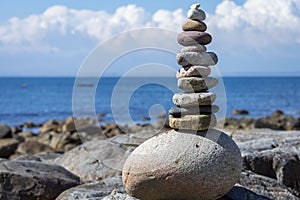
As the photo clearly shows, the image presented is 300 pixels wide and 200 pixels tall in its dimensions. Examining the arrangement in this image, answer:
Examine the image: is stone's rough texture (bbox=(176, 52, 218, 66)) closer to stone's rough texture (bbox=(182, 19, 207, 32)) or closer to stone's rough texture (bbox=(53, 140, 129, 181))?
stone's rough texture (bbox=(182, 19, 207, 32))

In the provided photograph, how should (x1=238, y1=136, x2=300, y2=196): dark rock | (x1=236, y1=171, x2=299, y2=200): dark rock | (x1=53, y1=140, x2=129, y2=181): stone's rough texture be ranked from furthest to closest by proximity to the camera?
(x1=53, y1=140, x2=129, y2=181): stone's rough texture
(x1=238, y1=136, x2=300, y2=196): dark rock
(x1=236, y1=171, x2=299, y2=200): dark rock

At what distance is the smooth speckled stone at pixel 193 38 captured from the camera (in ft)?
19.9

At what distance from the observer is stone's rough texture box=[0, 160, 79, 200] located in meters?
7.37

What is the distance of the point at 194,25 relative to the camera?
613cm

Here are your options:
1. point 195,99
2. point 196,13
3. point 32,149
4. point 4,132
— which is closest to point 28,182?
point 195,99

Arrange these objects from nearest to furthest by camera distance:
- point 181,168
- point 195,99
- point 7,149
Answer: point 181,168 → point 195,99 → point 7,149

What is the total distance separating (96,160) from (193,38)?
3.86 m

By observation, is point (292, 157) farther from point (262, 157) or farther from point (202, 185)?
point (202, 185)

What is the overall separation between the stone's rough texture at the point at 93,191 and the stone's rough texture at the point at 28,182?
893 millimetres

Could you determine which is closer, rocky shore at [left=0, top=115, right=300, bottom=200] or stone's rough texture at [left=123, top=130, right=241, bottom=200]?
stone's rough texture at [left=123, top=130, right=241, bottom=200]

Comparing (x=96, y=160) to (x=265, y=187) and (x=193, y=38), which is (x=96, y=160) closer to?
(x=265, y=187)

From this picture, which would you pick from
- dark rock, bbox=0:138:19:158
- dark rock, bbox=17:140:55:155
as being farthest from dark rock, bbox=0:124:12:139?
dark rock, bbox=17:140:55:155

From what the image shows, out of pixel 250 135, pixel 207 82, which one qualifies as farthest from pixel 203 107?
pixel 250 135

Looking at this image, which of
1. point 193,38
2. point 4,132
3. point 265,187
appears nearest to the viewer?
point 193,38
